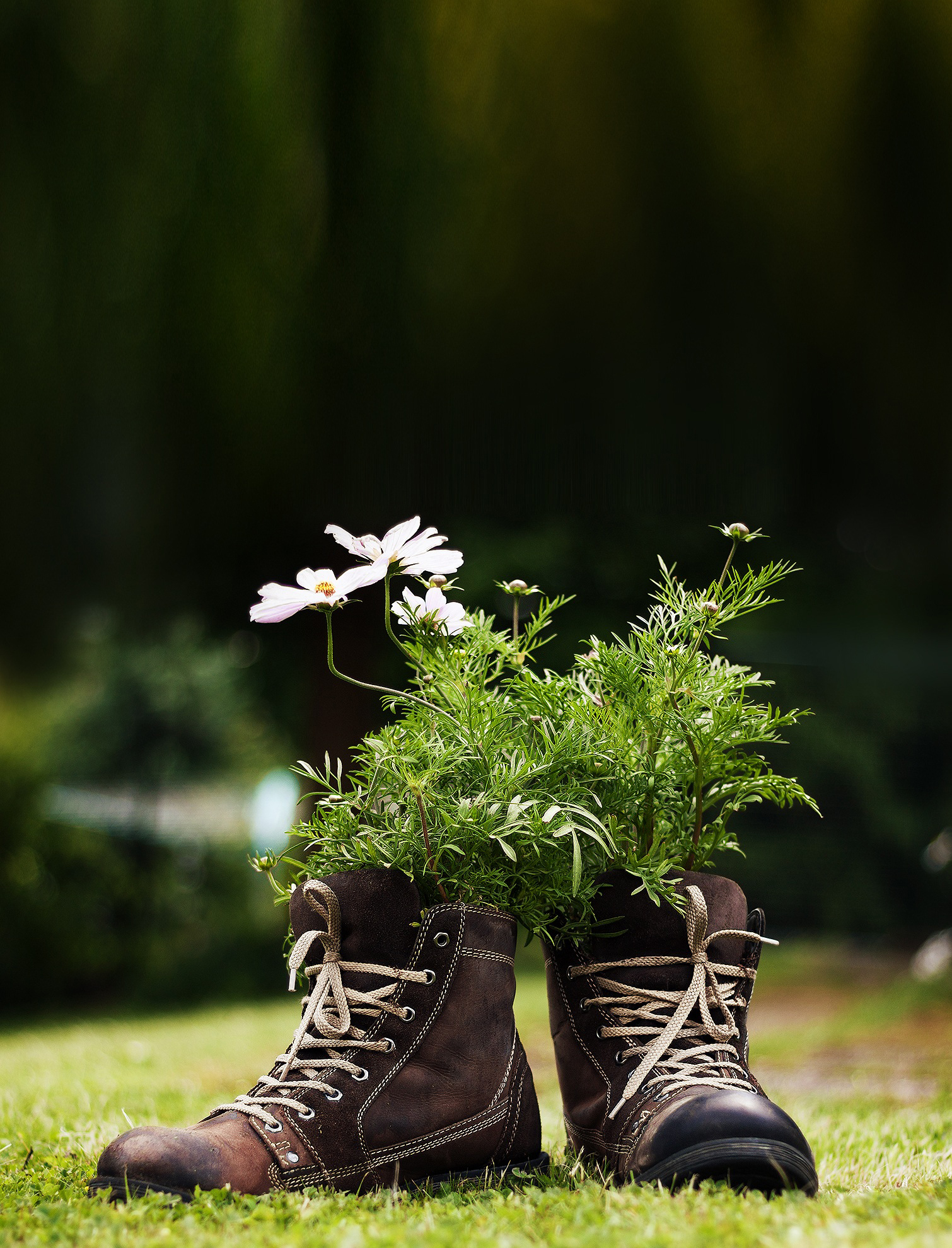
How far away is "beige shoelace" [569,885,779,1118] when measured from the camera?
1.17m

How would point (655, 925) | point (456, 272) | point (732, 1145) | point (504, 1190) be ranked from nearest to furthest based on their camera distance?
point (732, 1145) < point (504, 1190) < point (655, 925) < point (456, 272)

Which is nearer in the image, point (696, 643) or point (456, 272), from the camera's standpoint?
point (696, 643)

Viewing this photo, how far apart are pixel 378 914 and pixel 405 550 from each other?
45 cm

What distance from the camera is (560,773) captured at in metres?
1.28

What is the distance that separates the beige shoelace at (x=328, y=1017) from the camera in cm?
114

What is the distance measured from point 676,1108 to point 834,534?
511 cm

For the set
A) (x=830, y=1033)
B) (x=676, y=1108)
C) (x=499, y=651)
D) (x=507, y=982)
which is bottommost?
(x=830, y=1033)

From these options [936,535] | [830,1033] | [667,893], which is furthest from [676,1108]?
[830,1033]

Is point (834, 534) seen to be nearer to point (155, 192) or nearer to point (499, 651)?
point (155, 192)

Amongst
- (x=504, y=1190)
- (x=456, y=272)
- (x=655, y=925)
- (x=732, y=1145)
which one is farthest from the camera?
(x=456, y=272)

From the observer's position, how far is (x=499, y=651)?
4.66 feet

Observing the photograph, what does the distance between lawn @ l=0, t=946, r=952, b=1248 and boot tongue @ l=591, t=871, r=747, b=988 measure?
24 cm

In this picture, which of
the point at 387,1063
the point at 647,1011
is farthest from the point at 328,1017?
the point at 647,1011

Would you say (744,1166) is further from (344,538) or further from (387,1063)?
(344,538)
